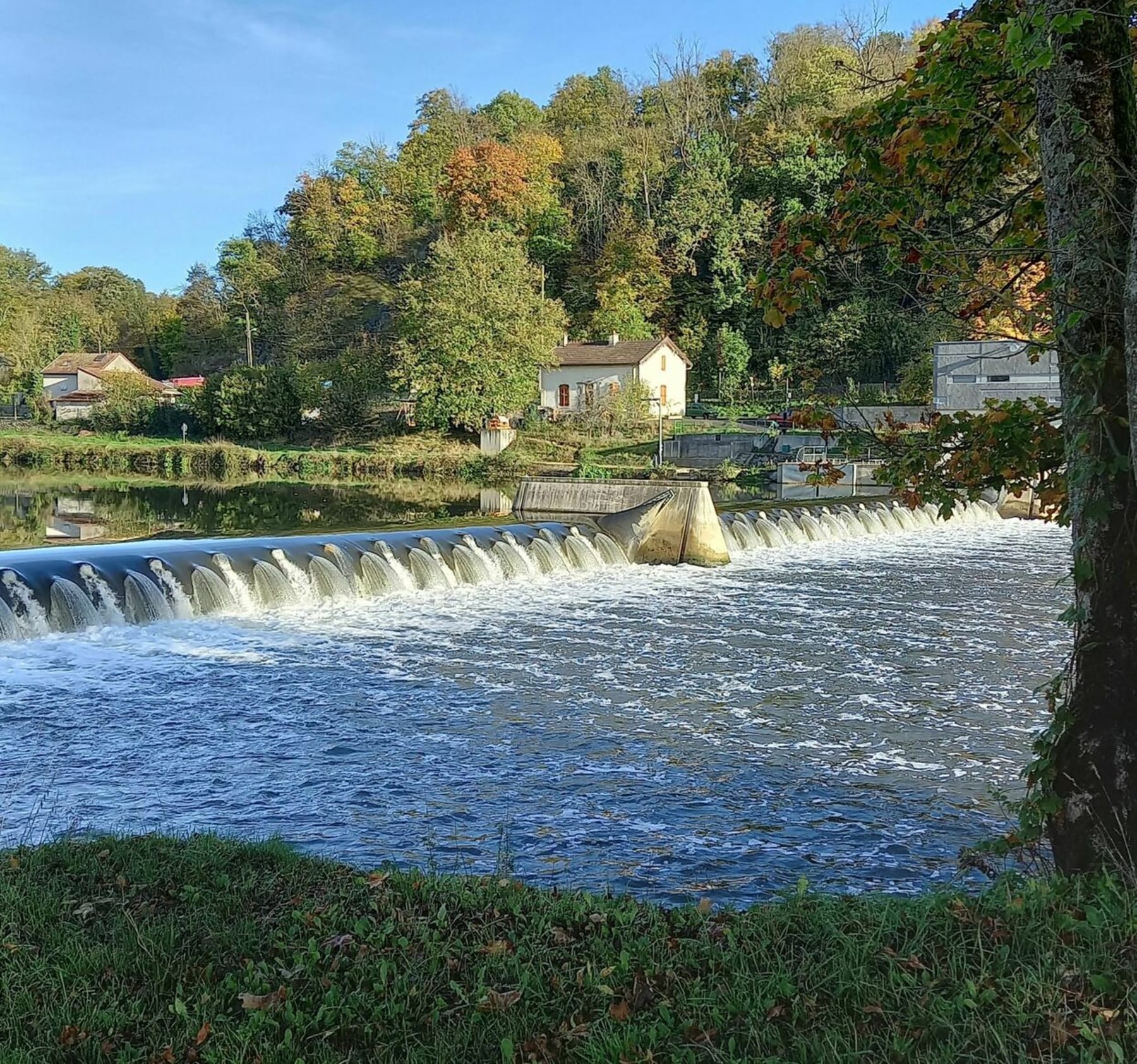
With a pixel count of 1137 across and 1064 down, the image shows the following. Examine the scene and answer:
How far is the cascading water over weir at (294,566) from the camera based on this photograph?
1370 centimetres

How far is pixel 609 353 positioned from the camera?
175 feet

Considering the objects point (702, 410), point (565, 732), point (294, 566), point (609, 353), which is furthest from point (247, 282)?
point (565, 732)

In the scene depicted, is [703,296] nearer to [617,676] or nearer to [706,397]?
[706,397]

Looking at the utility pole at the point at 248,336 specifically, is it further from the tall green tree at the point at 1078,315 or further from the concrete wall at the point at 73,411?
the tall green tree at the point at 1078,315

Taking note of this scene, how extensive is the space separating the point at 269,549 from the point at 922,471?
1307 cm

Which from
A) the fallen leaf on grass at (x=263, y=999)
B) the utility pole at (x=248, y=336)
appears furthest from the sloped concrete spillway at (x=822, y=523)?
the utility pole at (x=248, y=336)

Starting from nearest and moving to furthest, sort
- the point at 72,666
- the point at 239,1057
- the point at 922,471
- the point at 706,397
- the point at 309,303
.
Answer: the point at 239,1057 → the point at 922,471 → the point at 72,666 → the point at 706,397 → the point at 309,303

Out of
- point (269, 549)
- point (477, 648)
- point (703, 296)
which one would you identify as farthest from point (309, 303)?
point (477, 648)

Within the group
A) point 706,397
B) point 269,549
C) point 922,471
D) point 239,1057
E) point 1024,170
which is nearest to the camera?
point 239,1057

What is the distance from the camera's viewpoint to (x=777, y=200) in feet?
195

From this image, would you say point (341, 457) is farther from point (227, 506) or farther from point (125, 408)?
point (125, 408)

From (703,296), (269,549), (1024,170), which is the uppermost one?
(703,296)

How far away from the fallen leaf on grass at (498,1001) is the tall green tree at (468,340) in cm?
4425

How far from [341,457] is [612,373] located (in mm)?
14560
